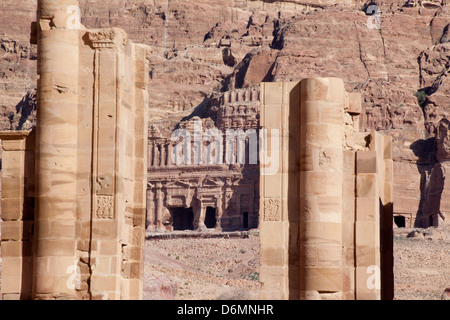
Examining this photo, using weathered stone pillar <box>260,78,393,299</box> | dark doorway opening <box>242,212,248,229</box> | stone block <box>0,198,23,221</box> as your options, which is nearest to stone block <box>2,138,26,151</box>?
stone block <box>0,198,23,221</box>

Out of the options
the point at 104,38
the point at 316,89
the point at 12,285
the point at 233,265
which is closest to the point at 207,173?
the point at 233,265

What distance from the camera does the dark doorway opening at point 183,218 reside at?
96312 mm

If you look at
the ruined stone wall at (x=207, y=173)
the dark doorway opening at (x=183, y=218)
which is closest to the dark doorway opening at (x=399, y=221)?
the ruined stone wall at (x=207, y=173)

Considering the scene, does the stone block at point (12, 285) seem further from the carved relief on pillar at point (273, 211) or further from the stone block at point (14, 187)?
the carved relief on pillar at point (273, 211)

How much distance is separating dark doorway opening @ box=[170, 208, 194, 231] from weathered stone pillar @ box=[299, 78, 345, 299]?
235 feet

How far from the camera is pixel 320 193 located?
80.0ft

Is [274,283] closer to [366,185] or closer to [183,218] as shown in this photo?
[366,185]

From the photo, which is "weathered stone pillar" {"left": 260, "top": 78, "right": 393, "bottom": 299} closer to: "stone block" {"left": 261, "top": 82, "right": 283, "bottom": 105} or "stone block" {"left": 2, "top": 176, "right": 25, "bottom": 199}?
"stone block" {"left": 261, "top": 82, "right": 283, "bottom": 105}

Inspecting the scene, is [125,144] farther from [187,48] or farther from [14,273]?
[187,48]

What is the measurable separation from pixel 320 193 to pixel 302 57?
7933 cm

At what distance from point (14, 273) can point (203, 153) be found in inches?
2805

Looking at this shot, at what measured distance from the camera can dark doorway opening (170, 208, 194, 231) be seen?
3792 inches

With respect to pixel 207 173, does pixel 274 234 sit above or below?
below

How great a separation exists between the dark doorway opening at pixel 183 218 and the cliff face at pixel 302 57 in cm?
1126
